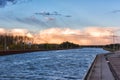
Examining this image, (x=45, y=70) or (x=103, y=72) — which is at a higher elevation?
(x=103, y=72)

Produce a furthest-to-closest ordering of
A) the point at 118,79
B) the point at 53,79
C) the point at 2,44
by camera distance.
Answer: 1. the point at 2,44
2. the point at 53,79
3. the point at 118,79

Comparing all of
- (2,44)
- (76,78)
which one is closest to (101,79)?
(76,78)

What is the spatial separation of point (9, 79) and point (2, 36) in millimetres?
169770

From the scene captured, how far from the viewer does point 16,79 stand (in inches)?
1241

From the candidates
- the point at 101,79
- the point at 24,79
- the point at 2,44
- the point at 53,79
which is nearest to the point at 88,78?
the point at 101,79

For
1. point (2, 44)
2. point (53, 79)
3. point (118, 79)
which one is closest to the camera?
point (118, 79)

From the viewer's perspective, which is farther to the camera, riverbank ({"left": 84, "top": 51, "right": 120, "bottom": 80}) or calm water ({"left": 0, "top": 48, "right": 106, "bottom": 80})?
calm water ({"left": 0, "top": 48, "right": 106, "bottom": 80})

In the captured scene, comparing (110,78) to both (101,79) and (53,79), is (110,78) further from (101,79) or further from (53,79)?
(53,79)

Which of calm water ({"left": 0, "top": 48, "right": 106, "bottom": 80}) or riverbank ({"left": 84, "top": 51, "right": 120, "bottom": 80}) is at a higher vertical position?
riverbank ({"left": 84, "top": 51, "right": 120, "bottom": 80})

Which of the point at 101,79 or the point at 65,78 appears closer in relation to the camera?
the point at 101,79

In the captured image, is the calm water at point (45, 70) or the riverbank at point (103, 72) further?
the calm water at point (45, 70)

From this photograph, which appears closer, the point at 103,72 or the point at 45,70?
the point at 103,72

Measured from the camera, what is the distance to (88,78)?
28.6 meters

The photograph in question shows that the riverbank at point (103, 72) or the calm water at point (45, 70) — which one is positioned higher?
the riverbank at point (103, 72)
